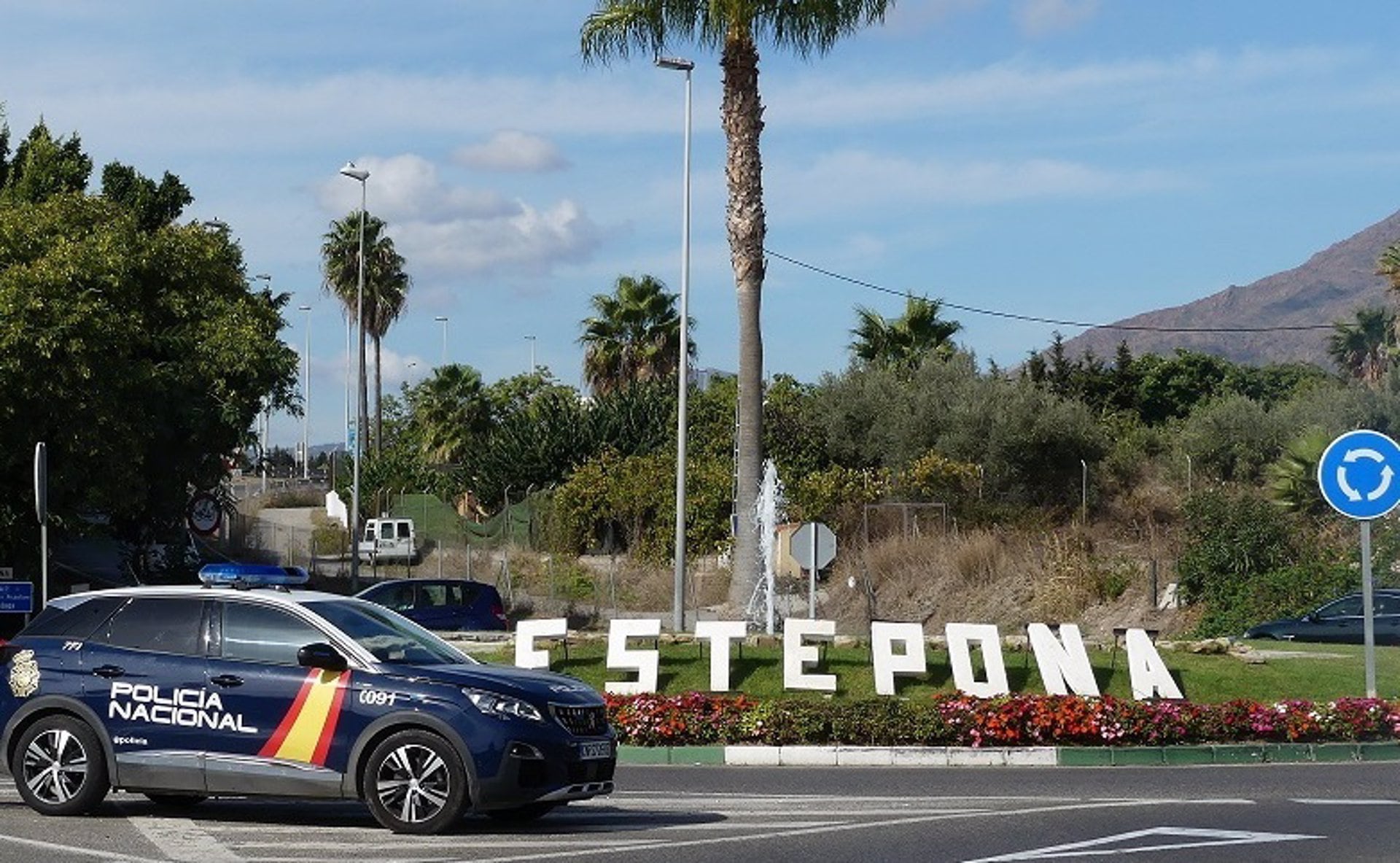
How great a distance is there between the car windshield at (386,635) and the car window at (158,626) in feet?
2.64

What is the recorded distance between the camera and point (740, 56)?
1240 inches

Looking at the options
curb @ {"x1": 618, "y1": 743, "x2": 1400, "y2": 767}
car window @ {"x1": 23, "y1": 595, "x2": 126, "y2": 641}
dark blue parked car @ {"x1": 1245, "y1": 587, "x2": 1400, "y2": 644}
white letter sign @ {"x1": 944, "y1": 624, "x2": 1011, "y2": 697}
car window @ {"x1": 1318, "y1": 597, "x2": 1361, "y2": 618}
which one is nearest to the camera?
car window @ {"x1": 23, "y1": 595, "x2": 126, "y2": 641}

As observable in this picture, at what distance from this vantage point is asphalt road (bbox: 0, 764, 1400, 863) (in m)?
11.3

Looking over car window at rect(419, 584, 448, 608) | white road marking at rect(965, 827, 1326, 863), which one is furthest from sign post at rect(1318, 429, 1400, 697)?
car window at rect(419, 584, 448, 608)

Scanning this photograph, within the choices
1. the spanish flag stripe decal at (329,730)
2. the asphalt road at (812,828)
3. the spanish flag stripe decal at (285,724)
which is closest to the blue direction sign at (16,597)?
the asphalt road at (812,828)

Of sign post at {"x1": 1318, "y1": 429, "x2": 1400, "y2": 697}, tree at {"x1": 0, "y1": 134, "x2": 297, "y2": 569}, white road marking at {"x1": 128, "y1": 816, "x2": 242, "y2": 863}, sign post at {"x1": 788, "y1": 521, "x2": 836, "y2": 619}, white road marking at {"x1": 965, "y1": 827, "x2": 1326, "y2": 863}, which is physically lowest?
white road marking at {"x1": 965, "y1": 827, "x2": 1326, "y2": 863}

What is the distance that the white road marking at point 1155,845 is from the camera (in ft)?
37.2

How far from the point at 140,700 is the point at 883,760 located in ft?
29.2

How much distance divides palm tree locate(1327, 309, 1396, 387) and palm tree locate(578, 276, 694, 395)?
32.0 metres

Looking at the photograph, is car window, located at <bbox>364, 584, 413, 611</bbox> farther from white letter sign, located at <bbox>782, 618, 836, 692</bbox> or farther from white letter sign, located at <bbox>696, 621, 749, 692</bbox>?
white letter sign, located at <bbox>782, 618, 836, 692</bbox>

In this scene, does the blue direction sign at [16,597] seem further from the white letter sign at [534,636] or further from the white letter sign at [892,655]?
the white letter sign at [892,655]

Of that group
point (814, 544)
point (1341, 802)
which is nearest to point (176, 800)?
point (1341, 802)

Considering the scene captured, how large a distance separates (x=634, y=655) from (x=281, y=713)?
12.7 metres

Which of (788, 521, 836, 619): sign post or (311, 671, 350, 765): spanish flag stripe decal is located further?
(788, 521, 836, 619): sign post
